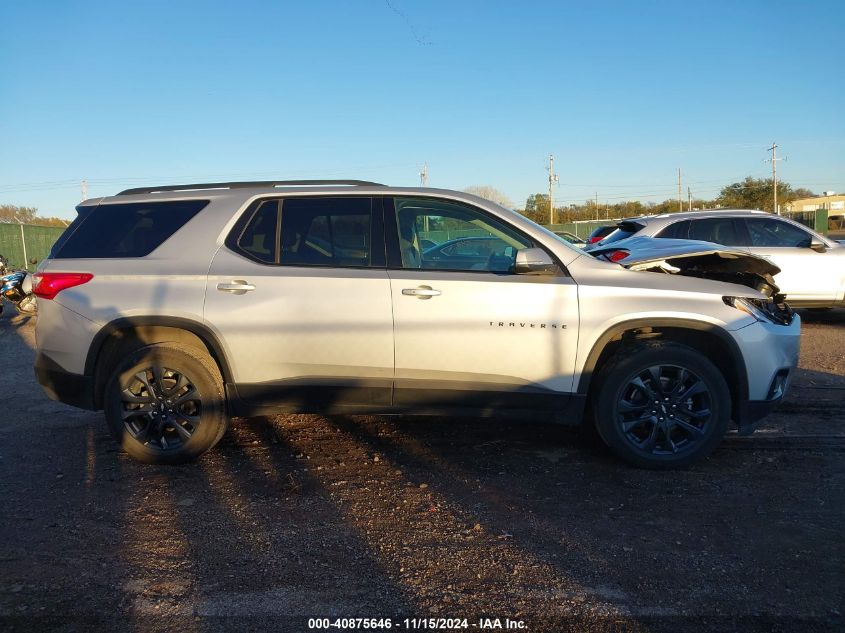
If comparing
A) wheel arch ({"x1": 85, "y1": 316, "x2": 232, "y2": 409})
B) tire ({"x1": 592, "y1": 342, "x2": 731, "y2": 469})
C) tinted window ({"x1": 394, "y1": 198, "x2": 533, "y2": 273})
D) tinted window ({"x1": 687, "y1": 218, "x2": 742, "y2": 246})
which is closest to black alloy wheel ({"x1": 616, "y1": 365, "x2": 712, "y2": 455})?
tire ({"x1": 592, "y1": 342, "x2": 731, "y2": 469})

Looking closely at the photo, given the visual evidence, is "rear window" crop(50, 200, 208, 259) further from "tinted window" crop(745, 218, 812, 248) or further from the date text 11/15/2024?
"tinted window" crop(745, 218, 812, 248)

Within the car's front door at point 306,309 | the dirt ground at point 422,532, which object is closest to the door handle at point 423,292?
the car's front door at point 306,309

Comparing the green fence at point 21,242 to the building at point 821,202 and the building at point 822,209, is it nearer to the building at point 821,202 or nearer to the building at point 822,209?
the building at point 822,209

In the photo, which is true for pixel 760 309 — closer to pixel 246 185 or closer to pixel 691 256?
pixel 691 256

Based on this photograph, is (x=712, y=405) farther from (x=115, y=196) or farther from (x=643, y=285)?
(x=115, y=196)

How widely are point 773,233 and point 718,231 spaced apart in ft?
2.74

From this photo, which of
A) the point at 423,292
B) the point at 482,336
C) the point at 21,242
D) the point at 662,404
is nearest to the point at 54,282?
the point at 423,292

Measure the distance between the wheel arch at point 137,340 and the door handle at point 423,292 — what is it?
134cm

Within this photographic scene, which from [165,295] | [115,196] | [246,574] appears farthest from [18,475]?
[246,574]

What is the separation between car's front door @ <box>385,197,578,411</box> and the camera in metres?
4.25

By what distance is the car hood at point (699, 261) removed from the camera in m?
4.74

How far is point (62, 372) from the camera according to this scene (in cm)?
456

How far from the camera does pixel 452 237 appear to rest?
186 inches

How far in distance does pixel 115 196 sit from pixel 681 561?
4380 millimetres
